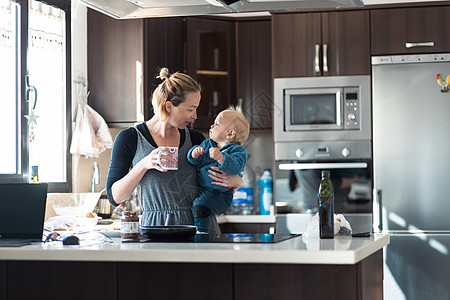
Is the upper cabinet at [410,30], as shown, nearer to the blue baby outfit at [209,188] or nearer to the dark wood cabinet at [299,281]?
the blue baby outfit at [209,188]

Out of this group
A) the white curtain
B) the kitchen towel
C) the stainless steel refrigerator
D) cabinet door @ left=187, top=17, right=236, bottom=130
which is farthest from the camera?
cabinet door @ left=187, top=17, right=236, bottom=130

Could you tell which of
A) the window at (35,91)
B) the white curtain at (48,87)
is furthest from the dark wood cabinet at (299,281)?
the white curtain at (48,87)

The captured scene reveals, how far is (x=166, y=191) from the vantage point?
2631mm

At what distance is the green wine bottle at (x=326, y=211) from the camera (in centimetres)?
232

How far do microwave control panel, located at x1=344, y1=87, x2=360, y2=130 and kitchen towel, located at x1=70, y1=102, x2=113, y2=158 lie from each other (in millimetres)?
1469

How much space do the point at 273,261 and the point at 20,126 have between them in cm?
208

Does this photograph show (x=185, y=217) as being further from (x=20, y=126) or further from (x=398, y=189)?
(x=398, y=189)

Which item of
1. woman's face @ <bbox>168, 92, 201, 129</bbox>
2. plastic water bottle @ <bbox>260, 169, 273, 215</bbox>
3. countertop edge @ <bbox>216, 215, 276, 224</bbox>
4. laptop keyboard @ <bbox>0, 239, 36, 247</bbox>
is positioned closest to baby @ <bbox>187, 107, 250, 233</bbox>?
woman's face @ <bbox>168, 92, 201, 129</bbox>

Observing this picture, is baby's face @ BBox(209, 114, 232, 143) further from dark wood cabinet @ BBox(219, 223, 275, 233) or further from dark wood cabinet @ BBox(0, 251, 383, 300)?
dark wood cabinet @ BBox(219, 223, 275, 233)

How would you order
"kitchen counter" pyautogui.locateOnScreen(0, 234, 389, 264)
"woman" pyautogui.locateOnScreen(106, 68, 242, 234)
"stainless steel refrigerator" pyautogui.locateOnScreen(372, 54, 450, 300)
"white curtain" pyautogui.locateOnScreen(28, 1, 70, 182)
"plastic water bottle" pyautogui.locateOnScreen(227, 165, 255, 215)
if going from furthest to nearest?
"plastic water bottle" pyautogui.locateOnScreen(227, 165, 255, 215) < "stainless steel refrigerator" pyautogui.locateOnScreen(372, 54, 450, 300) < "white curtain" pyautogui.locateOnScreen(28, 1, 70, 182) < "woman" pyautogui.locateOnScreen(106, 68, 242, 234) < "kitchen counter" pyautogui.locateOnScreen(0, 234, 389, 264)

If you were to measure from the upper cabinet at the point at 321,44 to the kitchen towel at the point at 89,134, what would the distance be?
3.78ft

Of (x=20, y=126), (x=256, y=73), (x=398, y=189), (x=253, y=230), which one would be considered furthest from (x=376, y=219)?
(x=20, y=126)

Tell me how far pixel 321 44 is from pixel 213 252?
8.56 feet

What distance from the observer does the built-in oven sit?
422 centimetres
